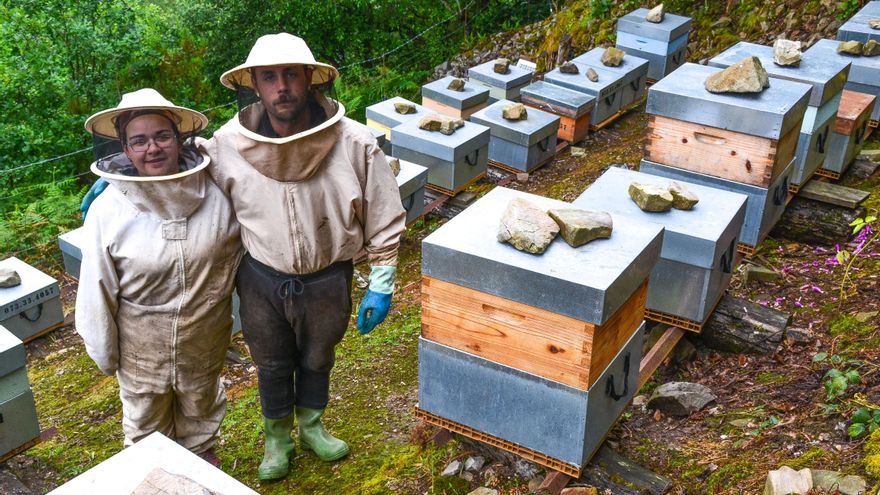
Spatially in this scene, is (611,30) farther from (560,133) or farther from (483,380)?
(483,380)

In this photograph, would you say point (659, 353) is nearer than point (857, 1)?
Yes

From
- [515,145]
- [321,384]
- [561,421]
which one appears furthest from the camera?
[515,145]

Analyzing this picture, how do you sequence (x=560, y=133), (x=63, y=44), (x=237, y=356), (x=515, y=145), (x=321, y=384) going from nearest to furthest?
(x=321, y=384) < (x=237, y=356) < (x=515, y=145) < (x=560, y=133) < (x=63, y=44)

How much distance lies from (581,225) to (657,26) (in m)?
6.93

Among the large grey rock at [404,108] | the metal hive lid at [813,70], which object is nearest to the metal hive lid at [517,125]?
the large grey rock at [404,108]

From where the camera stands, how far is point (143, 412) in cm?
354

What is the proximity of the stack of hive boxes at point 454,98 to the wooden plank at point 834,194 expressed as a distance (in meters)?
3.46

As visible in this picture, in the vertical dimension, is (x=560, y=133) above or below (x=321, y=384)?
below

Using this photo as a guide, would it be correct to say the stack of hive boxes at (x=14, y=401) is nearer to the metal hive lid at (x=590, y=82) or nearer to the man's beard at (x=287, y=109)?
the man's beard at (x=287, y=109)

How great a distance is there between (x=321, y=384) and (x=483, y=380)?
918 mm

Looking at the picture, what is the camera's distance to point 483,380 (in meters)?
3.29

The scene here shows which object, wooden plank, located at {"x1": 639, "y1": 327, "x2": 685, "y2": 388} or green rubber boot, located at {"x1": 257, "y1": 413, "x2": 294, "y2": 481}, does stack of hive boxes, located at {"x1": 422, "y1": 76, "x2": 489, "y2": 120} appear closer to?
wooden plank, located at {"x1": 639, "y1": 327, "x2": 685, "y2": 388}

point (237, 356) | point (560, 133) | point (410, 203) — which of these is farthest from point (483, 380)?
point (560, 133)

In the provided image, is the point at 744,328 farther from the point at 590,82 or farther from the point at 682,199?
the point at 590,82
